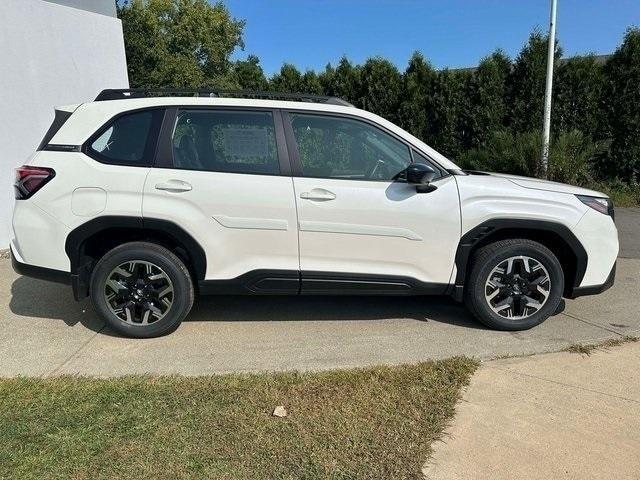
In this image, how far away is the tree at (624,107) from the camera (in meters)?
9.48

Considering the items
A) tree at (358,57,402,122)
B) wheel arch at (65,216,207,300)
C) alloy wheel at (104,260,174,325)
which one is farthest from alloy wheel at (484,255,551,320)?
tree at (358,57,402,122)

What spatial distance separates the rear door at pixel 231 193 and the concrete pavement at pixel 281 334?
0.50 m

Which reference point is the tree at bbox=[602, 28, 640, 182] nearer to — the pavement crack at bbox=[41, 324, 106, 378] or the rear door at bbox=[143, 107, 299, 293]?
the rear door at bbox=[143, 107, 299, 293]

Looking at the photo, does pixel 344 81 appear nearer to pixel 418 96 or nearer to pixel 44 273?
pixel 418 96

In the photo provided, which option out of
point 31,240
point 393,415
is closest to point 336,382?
point 393,415

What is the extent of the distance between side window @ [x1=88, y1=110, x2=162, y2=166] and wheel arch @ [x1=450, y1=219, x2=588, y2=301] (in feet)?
8.20

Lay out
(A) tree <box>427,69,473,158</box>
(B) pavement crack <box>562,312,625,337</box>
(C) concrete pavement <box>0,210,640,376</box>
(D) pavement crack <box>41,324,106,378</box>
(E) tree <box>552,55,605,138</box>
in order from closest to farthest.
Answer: (D) pavement crack <box>41,324,106,378</box> < (C) concrete pavement <box>0,210,640,376</box> < (B) pavement crack <box>562,312,625,337</box> < (E) tree <box>552,55,605,138</box> < (A) tree <box>427,69,473,158</box>

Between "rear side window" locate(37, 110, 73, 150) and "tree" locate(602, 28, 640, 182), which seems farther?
"tree" locate(602, 28, 640, 182)

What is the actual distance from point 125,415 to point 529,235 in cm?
320

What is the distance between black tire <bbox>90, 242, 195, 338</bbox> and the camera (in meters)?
3.90

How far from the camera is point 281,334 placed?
4191 mm

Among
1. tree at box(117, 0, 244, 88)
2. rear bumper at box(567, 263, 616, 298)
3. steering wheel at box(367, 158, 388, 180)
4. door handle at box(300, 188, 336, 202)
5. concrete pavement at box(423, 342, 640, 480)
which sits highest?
tree at box(117, 0, 244, 88)

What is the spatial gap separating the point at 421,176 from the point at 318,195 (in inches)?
30.2

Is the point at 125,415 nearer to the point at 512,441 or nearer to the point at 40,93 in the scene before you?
the point at 512,441
